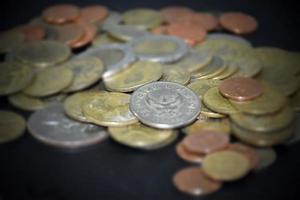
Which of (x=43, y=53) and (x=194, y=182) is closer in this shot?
(x=194, y=182)

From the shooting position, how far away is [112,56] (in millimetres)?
1566

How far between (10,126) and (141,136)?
13.9 inches

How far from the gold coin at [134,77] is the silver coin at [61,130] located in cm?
14

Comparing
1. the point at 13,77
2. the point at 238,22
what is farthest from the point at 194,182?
the point at 238,22

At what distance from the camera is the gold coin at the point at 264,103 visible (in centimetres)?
125

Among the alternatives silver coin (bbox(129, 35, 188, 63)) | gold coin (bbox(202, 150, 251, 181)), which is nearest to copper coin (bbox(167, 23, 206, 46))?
silver coin (bbox(129, 35, 188, 63))

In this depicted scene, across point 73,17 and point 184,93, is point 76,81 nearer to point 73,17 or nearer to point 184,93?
point 184,93

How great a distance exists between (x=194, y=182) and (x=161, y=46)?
1.87 feet

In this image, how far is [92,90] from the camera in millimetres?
1455

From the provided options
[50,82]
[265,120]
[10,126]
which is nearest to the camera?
[265,120]

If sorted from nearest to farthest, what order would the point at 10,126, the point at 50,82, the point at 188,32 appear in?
the point at 10,126
the point at 50,82
the point at 188,32

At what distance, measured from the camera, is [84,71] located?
58.7 inches

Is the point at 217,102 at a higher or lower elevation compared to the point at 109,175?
higher

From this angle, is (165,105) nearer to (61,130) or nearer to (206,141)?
(206,141)
